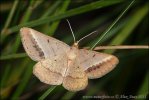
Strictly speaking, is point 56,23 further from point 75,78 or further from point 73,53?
point 75,78

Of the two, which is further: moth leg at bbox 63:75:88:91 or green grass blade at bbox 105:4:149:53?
green grass blade at bbox 105:4:149:53

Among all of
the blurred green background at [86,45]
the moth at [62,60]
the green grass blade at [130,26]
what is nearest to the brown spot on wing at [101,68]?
the moth at [62,60]

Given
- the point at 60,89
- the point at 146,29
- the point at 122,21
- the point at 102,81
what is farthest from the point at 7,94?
the point at 146,29

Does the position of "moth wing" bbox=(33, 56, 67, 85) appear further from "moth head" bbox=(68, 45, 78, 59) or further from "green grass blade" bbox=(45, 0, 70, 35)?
"green grass blade" bbox=(45, 0, 70, 35)

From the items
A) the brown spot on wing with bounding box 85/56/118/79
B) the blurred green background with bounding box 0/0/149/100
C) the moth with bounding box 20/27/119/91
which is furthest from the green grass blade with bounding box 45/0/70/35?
the brown spot on wing with bounding box 85/56/118/79

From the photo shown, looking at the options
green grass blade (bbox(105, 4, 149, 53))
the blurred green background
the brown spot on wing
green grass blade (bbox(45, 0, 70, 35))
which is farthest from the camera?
green grass blade (bbox(105, 4, 149, 53))

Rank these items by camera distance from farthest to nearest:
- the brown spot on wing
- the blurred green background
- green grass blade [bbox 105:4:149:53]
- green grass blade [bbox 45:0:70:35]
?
green grass blade [bbox 105:4:149:53], the blurred green background, green grass blade [bbox 45:0:70:35], the brown spot on wing

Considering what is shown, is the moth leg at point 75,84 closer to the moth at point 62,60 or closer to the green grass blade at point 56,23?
the moth at point 62,60

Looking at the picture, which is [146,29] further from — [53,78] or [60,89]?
[53,78]

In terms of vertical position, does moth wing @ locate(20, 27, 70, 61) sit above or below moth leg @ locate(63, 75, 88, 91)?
above
